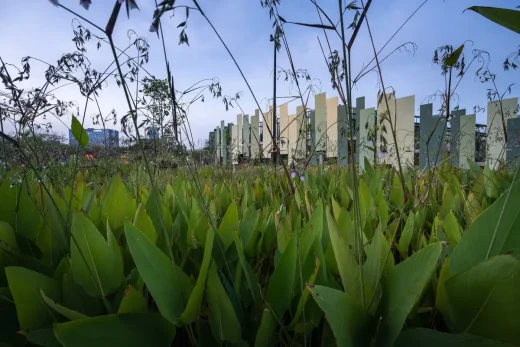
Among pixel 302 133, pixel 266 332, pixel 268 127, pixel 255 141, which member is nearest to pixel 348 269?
pixel 266 332

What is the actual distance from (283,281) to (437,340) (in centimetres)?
22

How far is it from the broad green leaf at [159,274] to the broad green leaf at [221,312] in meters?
0.05

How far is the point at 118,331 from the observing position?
0.47 m

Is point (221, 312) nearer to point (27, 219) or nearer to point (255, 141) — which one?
point (27, 219)

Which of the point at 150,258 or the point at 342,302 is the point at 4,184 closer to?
the point at 150,258

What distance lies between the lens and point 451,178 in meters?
1.69

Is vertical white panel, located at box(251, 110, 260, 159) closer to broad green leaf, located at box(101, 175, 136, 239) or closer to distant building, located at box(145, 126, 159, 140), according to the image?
distant building, located at box(145, 126, 159, 140)

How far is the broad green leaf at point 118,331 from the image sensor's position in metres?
0.43

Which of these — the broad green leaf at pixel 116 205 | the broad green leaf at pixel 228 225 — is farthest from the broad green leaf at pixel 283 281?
the broad green leaf at pixel 116 205

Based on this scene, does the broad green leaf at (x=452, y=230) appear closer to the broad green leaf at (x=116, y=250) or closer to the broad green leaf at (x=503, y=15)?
the broad green leaf at (x=503, y=15)

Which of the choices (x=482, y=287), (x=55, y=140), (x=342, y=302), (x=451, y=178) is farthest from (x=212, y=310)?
(x=55, y=140)

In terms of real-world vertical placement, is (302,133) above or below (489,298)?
above

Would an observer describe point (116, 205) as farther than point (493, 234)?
Yes

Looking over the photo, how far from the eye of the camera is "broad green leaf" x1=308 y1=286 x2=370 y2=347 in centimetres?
41
